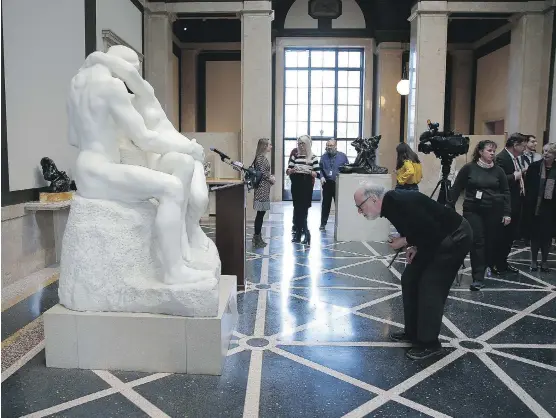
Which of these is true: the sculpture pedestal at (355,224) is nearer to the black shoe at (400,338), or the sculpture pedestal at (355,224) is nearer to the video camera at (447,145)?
the video camera at (447,145)

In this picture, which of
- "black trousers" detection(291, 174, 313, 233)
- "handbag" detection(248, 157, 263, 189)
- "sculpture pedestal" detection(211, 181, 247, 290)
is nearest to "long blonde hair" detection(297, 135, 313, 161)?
"black trousers" detection(291, 174, 313, 233)

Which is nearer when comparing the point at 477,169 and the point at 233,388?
the point at 233,388

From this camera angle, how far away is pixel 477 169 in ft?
18.0

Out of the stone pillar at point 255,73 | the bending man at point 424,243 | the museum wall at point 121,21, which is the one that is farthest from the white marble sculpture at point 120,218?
the stone pillar at point 255,73

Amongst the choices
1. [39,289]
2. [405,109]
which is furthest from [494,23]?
[39,289]

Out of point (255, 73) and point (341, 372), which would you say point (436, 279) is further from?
point (255, 73)

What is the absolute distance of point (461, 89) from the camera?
53.5ft

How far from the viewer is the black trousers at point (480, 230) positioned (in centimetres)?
552

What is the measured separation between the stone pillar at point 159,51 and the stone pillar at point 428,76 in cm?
542

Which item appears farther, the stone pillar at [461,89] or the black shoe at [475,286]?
the stone pillar at [461,89]

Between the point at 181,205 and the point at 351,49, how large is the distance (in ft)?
46.6

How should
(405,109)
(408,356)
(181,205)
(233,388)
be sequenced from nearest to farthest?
(233,388) < (181,205) < (408,356) < (405,109)

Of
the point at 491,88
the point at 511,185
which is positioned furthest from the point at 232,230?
the point at 491,88

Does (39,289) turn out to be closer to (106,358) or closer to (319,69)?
(106,358)
